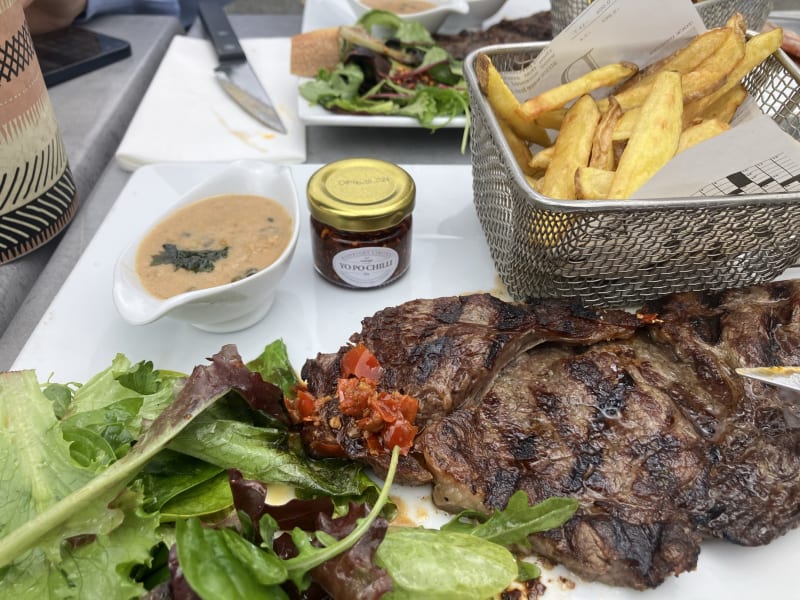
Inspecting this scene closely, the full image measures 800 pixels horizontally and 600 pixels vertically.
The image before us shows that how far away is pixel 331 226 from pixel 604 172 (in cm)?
106

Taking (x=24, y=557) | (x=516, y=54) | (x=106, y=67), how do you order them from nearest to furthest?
(x=24, y=557) → (x=516, y=54) → (x=106, y=67)

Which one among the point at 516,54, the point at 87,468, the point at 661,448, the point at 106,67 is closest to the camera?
the point at 87,468

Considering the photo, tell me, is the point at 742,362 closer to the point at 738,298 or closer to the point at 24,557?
the point at 738,298

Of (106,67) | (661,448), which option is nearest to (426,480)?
(661,448)

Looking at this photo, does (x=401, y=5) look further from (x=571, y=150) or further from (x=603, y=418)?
(x=603, y=418)

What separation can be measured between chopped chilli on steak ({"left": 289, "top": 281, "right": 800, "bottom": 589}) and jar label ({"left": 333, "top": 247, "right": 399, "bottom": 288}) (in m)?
0.41

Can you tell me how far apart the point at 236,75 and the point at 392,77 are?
1.10m

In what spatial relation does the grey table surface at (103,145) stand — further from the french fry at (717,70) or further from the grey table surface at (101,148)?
the french fry at (717,70)

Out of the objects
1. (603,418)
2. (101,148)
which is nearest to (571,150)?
(603,418)

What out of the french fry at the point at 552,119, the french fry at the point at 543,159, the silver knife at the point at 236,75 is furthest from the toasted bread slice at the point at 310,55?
the french fry at the point at 543,159

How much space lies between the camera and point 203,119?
3.84 metres

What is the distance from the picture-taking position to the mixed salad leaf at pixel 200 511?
4.90 ft

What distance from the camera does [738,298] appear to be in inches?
88.6

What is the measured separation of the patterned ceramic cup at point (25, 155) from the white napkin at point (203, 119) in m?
0.62
